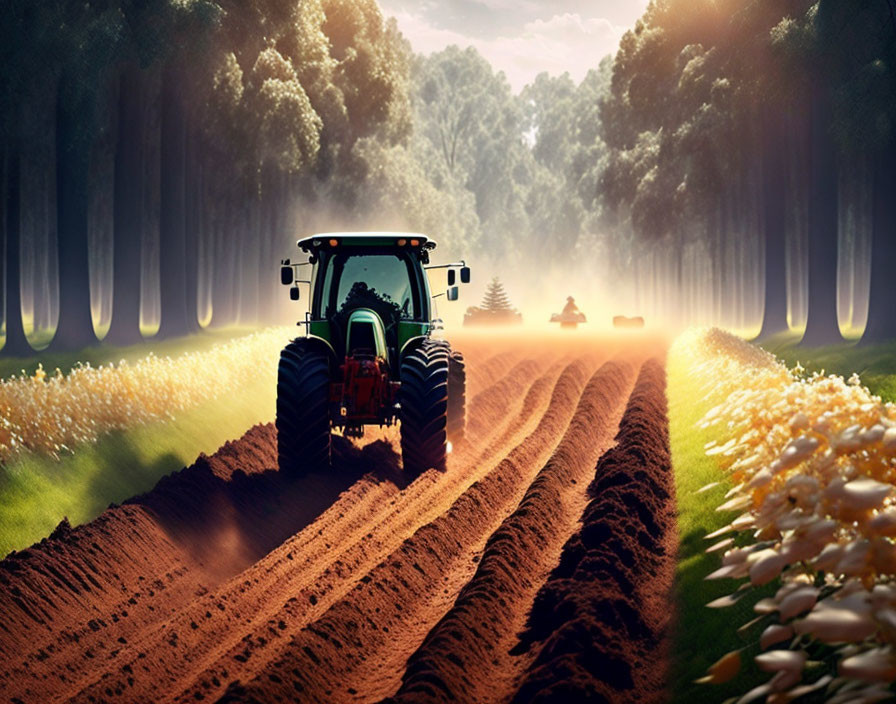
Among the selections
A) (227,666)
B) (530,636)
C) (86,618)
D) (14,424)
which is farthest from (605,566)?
(14,424)

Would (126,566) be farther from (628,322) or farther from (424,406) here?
(628,322)

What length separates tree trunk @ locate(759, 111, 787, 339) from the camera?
31094 mm

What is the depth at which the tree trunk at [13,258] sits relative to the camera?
28.5 metres

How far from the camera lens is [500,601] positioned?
864 cm

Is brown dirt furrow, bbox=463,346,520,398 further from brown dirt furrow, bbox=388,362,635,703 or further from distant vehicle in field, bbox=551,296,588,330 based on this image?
distant vehicle in field, bbox=551,296,588,330

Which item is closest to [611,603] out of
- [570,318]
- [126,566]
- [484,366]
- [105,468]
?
[126,566]

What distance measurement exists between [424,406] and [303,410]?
1.61 meters

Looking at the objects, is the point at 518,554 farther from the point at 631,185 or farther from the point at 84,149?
the point at 631,185

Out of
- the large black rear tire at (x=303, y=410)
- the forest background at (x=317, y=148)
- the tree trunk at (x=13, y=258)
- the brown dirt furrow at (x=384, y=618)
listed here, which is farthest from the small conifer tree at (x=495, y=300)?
the brown dirt furrow at (x=384, y=618)

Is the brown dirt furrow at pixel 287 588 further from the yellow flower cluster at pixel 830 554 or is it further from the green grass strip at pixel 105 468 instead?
the yellow flower cluster at pixel 830 554

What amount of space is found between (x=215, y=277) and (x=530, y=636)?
3556 cm

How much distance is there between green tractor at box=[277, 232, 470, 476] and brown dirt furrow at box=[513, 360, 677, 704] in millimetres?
2659

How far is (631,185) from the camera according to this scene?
128 ft

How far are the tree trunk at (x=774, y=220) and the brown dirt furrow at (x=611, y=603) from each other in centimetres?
2117
